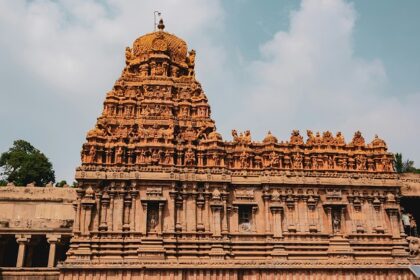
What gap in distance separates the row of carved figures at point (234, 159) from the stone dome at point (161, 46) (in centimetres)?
891

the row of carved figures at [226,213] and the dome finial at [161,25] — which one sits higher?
the dome finial at [161,25]

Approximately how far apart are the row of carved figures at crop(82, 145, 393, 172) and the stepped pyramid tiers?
0.06m

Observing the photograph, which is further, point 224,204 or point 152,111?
point 152,111

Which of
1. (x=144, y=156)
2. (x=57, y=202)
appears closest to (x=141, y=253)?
(x=144, y=156)

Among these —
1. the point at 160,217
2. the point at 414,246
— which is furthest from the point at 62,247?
the point at 414,246

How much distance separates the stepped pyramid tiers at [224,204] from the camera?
74.0ft

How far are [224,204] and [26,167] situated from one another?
30.6 meters

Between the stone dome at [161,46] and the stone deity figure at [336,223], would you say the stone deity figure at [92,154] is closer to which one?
the stone dome at [161,46]

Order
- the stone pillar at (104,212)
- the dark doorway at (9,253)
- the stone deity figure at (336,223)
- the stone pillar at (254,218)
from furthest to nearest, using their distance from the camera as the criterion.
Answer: the dark doorway at (9,253), the stone deity figure at (336,223), the stone pillar at (254,218), the stone pillar at (104,212)

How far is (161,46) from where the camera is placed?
3056cm

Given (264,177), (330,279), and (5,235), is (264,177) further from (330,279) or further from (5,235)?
(5,235)

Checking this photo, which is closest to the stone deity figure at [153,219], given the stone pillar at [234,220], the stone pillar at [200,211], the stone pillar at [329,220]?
the stone pillar at [200,211]

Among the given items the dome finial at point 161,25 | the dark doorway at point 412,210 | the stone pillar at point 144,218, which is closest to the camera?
the stone pillar at point 144,218

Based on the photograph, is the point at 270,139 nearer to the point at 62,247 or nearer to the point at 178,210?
the point at 178,210
